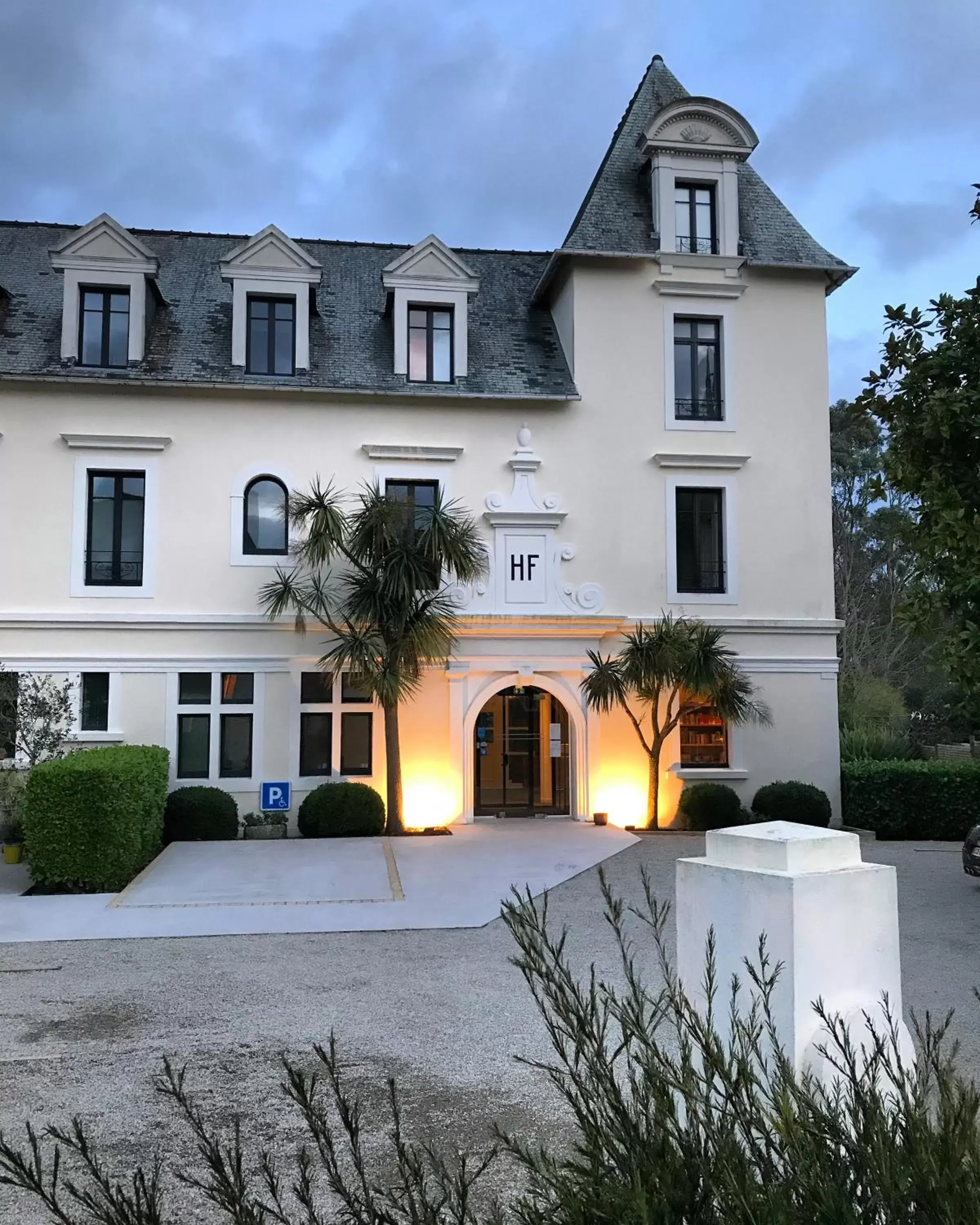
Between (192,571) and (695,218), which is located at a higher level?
(695,218)

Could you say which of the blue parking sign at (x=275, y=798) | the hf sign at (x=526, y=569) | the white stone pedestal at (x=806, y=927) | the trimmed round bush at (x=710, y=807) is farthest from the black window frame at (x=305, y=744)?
the white stone pedestal at (x=806, y=927)

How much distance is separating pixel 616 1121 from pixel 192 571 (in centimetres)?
1521

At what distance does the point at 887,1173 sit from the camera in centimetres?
187

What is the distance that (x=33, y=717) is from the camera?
44.6ft

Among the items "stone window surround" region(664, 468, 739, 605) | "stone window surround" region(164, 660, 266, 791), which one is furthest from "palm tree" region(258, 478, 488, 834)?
"stone window surround" region(664, 468, 739, 605)

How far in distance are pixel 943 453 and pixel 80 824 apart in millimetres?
9358

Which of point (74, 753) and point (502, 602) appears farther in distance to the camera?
point (502, 602)

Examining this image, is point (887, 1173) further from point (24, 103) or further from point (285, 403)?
point (24, 103)

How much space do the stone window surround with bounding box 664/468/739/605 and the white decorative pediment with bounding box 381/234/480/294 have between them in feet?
15.9

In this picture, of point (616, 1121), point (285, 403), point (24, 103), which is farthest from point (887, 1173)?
point (24, 103)

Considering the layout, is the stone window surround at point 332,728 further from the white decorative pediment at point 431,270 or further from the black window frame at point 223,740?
the white decorative pediment at point 431,270

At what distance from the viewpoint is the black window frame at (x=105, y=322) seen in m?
16.6

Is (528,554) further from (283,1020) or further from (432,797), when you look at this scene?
(283,1020)

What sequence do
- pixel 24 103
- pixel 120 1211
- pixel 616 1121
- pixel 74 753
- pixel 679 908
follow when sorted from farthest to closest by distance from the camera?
1. pixel 24 103
2. pixel 74 753
3. pixel 679 908
4. pixel 616 1121
5. pixel 120 1211
